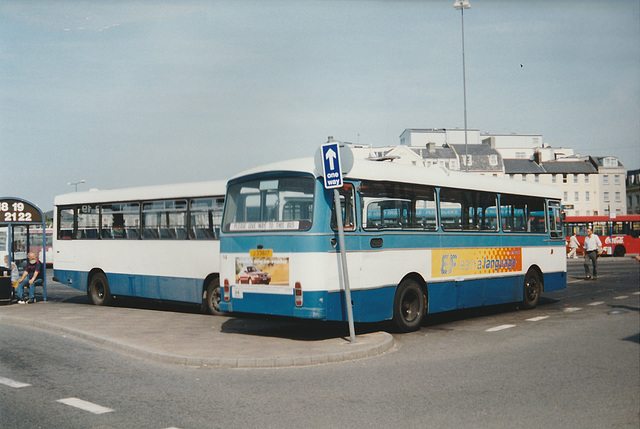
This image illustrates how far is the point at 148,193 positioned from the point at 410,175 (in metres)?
7.25

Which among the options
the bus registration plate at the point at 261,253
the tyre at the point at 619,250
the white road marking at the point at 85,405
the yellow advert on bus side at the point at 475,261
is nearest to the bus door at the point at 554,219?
the yellow advert on bus side at the point at 475,261

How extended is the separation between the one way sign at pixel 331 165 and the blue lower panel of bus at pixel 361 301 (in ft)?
5.74

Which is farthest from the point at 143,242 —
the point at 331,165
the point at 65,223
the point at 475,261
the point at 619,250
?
the point at 619,250

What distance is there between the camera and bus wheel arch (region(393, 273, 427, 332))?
11609 millimetres

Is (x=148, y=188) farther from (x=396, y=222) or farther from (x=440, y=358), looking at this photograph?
(x=440, y=358)

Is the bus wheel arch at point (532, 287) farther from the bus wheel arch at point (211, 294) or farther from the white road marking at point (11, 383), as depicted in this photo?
the white road marking at point (11, 383)

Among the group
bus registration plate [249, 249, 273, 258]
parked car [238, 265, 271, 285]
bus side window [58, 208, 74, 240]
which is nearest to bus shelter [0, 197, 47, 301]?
bus side window [58, 208, 74, 240]

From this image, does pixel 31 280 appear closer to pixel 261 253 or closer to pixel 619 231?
pixel 261 253

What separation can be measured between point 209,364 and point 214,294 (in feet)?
18.6

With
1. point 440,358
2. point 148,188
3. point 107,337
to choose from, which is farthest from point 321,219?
point 148,188

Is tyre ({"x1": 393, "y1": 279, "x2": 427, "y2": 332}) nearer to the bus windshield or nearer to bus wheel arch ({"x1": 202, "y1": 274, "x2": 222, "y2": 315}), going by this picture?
the bus windshield

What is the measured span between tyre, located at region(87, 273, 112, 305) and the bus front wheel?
3.93m

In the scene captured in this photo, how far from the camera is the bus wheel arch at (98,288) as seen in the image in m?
17.5

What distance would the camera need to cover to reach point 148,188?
16.4 metres
